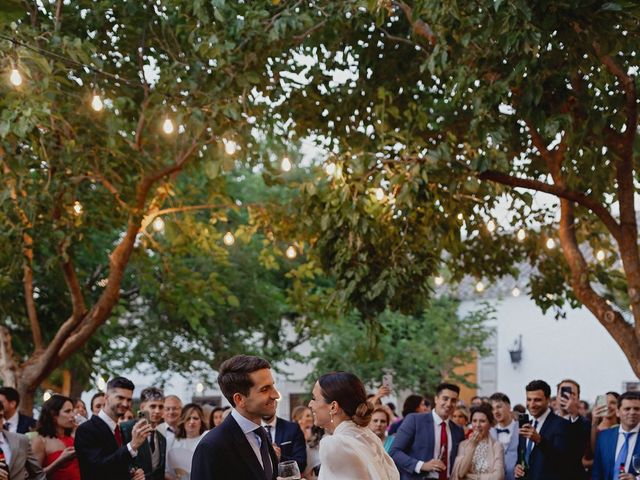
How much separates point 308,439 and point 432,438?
1516 mm

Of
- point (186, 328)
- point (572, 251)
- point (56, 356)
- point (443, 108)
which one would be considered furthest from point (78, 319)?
point (186, 328)

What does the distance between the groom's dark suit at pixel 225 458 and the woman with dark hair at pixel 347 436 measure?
0.37 meters

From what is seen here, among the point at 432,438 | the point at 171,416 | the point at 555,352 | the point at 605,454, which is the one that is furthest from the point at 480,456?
the point at 555,352

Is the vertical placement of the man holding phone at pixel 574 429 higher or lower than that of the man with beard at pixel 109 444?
higher

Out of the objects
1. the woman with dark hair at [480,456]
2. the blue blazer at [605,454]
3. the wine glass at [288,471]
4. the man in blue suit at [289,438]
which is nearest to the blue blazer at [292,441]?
the man in blue suit at [289,438]

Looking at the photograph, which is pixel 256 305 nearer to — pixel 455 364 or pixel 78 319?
pixel 455 364

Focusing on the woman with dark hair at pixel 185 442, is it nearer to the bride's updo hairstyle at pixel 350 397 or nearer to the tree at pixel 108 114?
the tree at pixel 108 114

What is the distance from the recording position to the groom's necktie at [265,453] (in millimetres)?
5699

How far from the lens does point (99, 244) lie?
26.2m

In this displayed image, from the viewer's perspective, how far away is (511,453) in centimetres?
1288

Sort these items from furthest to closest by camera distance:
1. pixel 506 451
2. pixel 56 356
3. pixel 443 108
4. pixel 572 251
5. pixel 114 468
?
pixel 56 356
pixel 443 108
pixel 572 251
pixel 506 451
pixel 114 468

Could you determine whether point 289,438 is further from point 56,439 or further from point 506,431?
point 506,431

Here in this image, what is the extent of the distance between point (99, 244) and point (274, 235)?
9.08m

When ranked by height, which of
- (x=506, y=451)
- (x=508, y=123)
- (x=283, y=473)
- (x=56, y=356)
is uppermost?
(x=508, y=123)
